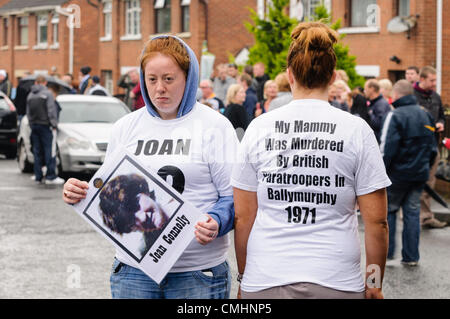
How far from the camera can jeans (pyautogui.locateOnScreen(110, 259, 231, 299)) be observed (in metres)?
3.45

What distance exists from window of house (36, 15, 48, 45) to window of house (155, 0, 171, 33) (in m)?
11.8

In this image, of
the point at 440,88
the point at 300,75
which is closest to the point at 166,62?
the point at 300,75

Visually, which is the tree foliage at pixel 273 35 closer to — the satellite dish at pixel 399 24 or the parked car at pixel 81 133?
the parked car at pixel 81 133

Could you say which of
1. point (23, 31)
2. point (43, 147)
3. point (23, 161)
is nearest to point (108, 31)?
point (23, 31)

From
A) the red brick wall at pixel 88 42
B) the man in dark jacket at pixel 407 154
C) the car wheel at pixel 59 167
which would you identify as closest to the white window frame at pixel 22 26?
the red brick wall at pixel 88 42

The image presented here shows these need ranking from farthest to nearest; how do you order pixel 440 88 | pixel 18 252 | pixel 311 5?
1. pixel 311 5
2. pixel 440 88
3. pixel 18 252

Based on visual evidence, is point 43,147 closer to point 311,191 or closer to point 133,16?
point 311,191

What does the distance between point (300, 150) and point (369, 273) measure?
53 centimetres

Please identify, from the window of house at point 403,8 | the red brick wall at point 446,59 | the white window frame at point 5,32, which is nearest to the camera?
the red brick wall at point 446,59

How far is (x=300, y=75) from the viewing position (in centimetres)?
321

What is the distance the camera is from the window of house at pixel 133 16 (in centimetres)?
3691

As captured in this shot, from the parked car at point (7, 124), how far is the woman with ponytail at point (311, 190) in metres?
18.7

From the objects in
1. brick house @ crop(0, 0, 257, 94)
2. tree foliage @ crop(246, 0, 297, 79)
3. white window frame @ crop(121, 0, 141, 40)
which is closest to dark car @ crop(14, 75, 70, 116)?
brick house @ crop(0, 0, 257, 94)
